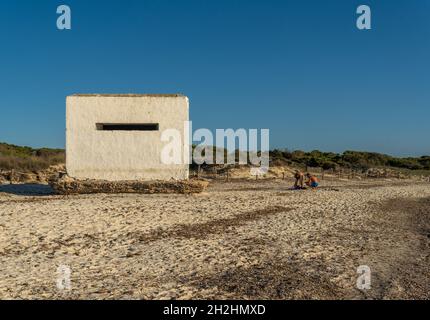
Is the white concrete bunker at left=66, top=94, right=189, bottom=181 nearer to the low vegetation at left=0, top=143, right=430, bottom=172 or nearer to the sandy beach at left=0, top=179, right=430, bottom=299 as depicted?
the sandy beach at left=0, top=179, right=430, bottom=299

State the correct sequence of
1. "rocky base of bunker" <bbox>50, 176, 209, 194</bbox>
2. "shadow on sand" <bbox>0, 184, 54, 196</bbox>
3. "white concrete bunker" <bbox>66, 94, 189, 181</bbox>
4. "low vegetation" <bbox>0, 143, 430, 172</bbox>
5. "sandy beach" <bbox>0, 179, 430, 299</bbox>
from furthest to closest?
"low vegetation" <bbox>0, 143, 430, 172</bbox>, "shadow on sand" <bbox>0, 184, 54, 196</bbox>, "white concrete bunker" <bbox>66, 94, 189, 181</bbox>, "rocky base of bunker" <bbox>50, 176, 209, 194</bbox>, "sandy beach" <bbox>0, 179, 430, 299</bbox>

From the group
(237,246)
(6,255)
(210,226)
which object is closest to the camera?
(6,255)

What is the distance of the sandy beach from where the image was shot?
6191 millimetres

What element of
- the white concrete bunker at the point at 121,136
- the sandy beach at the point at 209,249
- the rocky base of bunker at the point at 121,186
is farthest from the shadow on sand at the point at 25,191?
the sandy beach at the point at 209,249

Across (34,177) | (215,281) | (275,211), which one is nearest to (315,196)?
(275,211)

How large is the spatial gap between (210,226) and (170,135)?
7.91 metres

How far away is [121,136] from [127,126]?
2.52 feet

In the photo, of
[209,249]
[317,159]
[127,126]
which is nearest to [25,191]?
[127,126]

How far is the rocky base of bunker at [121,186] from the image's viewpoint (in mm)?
18359

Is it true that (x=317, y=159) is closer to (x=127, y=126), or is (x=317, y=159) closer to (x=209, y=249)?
(x=127, y=126)

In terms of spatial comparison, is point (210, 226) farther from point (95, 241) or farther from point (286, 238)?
point (95, 241)

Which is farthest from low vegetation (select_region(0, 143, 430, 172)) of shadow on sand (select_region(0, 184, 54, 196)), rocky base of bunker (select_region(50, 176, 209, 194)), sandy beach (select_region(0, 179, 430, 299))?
sandy beach (select_region(0, 179, 430, 299))

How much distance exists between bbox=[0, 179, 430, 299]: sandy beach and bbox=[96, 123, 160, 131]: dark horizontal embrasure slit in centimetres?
416

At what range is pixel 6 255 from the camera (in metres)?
8.02
